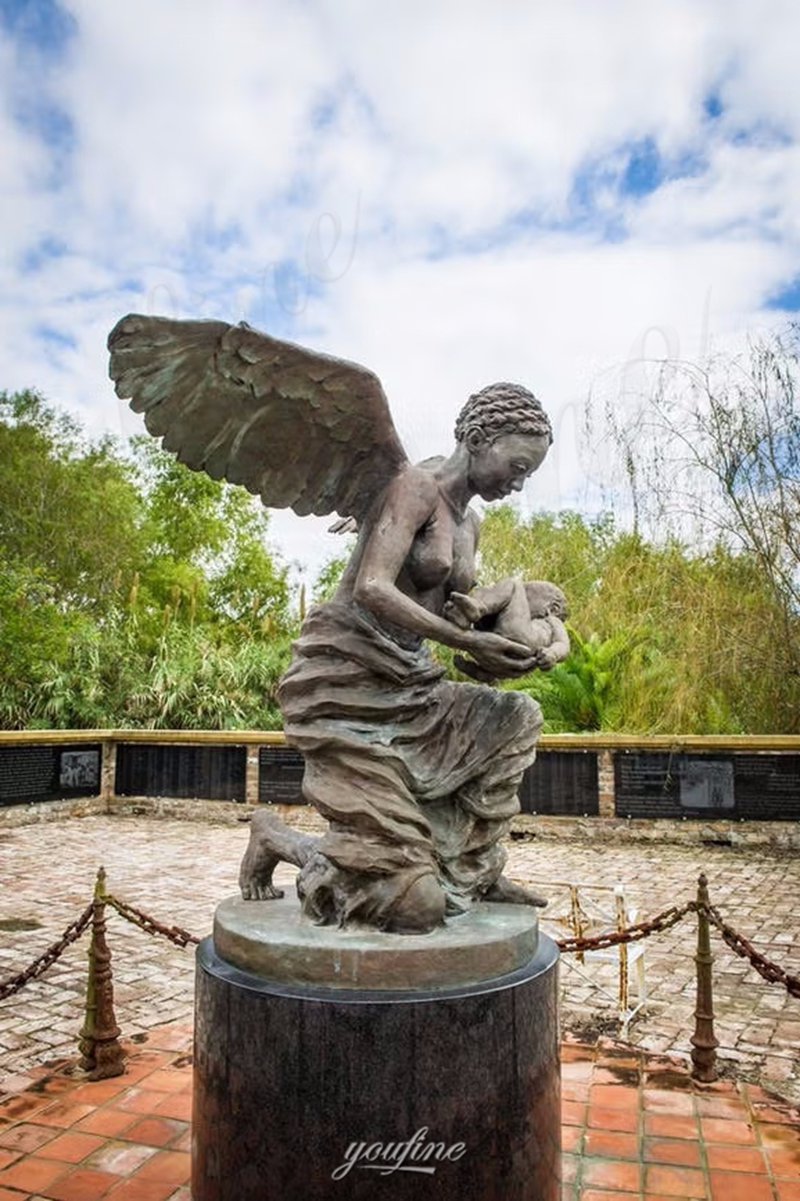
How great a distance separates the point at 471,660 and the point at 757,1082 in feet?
8.92

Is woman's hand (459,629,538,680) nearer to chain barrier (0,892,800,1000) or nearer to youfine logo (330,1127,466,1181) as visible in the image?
youfine logo (330,1127,466,1181)

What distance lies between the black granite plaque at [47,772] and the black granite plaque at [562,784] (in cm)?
683

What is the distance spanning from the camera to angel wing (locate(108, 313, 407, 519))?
9.76ft

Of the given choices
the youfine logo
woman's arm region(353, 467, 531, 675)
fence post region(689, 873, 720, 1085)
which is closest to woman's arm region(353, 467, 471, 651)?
woman's arm region(353, 467, 531, 675)

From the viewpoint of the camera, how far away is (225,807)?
14273mm

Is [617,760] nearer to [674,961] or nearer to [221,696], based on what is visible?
[674,961]

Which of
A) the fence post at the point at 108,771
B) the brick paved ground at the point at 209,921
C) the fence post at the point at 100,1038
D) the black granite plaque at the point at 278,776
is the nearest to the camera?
the fence post at the point at 100,1038

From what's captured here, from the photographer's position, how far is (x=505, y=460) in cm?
312

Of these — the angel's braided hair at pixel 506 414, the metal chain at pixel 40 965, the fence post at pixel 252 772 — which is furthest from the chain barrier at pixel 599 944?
the fence post at pixel 252 772

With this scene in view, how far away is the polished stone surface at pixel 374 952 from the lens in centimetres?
266

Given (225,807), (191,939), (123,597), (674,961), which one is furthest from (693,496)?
(123,597)

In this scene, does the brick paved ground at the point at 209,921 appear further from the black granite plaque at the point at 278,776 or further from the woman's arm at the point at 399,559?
the woman's arm at the point at 399,559

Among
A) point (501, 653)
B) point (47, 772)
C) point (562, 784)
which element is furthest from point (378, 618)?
point (47, 772)

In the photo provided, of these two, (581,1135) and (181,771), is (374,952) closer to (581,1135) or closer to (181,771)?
(581,1135)
